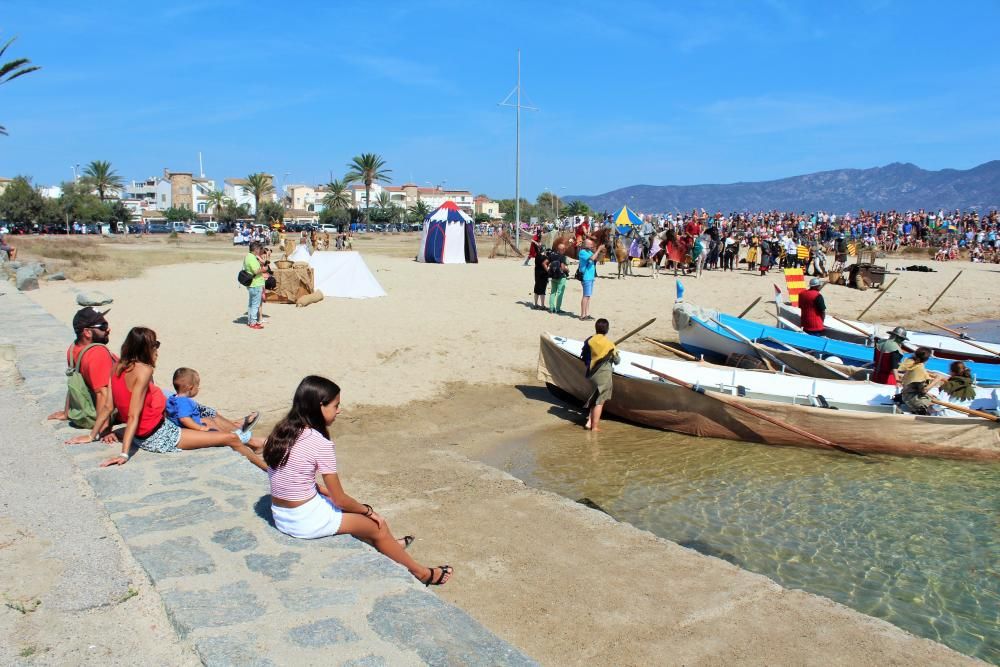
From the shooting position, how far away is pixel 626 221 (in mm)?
30641

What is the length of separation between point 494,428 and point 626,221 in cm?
2248

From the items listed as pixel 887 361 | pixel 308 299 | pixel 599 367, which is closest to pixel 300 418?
pixel 599 367

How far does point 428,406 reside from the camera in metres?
10.3

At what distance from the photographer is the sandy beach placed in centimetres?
444

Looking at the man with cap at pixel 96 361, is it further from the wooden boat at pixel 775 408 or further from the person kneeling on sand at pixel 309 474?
the wooden boat at pixel 775 408

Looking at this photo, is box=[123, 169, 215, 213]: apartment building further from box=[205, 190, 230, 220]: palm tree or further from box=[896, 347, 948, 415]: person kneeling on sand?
box=[896, 347, 948, 415]: person kneeling on sand

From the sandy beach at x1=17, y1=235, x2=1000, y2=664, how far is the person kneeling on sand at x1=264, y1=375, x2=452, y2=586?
1.07 m

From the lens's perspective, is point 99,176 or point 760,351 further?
point 99,176

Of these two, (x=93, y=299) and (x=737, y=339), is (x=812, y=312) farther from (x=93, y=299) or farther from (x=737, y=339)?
(x=93, y=299)

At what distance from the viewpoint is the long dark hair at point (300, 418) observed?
13.5 feet

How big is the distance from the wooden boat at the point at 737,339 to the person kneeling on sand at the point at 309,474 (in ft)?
31.7

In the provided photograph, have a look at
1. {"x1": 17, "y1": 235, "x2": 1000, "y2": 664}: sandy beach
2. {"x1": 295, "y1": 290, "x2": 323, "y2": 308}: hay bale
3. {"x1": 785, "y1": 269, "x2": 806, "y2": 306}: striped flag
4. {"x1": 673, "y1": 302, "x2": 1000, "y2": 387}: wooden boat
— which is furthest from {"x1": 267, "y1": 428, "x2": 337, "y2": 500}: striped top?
{"x1": 785, "y1": 269, "x2": 806, "y2": 306}: striped flag

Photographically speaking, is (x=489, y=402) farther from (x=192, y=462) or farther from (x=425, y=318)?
(x=192, y=462)

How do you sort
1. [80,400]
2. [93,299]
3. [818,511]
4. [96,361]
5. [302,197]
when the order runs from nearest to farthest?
[96,361] → [80,400] → [818,511] → [93,299] → [302,197]
